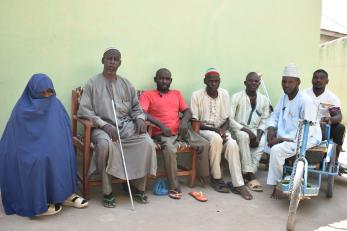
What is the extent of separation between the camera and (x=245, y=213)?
13.8 feet

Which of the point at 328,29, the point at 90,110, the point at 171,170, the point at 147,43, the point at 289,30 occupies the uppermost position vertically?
the point at 328,29

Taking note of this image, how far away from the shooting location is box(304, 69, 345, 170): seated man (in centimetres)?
516

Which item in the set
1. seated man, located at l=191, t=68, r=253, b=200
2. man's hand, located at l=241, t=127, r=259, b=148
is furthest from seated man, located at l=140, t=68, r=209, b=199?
man's hand, located at l=241, t=127, r=259, b=148

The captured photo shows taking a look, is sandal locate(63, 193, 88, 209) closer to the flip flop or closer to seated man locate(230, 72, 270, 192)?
the flip flop

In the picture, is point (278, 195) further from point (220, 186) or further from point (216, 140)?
point (216, 140)

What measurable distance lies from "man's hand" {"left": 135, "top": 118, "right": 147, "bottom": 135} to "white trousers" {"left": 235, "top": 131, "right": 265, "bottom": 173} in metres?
1.48

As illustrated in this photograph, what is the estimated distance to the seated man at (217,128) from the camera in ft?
16.0

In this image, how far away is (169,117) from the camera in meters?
5.11

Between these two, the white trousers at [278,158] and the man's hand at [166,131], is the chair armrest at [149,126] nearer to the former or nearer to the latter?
the man's hand at [166,131]

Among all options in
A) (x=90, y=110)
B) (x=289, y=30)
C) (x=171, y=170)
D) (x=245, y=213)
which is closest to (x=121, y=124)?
(x=90, y=110)

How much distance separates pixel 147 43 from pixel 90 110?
140 cm

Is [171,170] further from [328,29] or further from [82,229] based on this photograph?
[328,29]

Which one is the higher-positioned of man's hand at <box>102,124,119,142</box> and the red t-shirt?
the red t-shirt

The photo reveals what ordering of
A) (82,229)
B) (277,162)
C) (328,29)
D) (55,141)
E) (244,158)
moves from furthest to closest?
(328,29), (244,158), (277,162), (55,141), (82,229)
